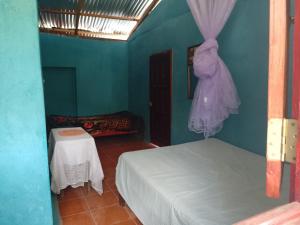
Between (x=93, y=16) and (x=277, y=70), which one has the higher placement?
(x=93, y=16)

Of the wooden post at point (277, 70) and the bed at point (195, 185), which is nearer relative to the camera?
the wooden post at point (277, 70)

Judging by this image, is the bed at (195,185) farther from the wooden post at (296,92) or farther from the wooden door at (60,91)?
the wooden door at (60,91)

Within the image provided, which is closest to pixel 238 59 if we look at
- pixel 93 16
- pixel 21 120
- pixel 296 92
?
pixel 296 92

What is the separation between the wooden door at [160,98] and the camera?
3951 mm

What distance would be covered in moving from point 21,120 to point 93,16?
3.76 m

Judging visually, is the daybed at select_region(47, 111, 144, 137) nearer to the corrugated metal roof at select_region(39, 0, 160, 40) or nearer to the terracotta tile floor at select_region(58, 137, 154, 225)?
the terracotta tile floor at select_region(58, 137, 154, 225)

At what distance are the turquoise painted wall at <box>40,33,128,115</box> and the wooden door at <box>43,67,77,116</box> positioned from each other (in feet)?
0.58

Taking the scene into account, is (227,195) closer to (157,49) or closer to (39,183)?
(39,183)

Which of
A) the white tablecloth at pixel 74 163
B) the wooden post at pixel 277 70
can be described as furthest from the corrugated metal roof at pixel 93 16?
the wooden post at pixel 277 70

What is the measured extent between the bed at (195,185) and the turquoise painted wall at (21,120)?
751 mm

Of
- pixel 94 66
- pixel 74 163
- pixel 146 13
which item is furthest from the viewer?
pixel 94 66

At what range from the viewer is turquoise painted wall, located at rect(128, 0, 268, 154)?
7.38ft

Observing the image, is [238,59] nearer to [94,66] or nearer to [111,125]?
[111,125]

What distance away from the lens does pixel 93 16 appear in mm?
4719
